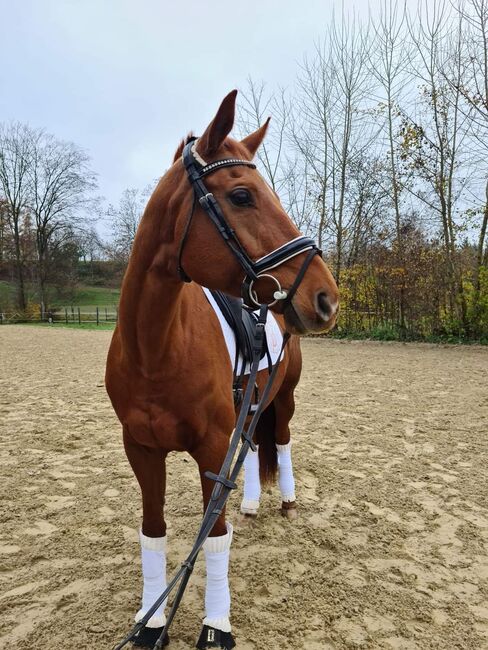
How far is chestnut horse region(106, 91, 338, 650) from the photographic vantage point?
1646 millimetres

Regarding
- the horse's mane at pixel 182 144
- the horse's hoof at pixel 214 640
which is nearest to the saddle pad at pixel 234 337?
the horse's mane at pixel 182 144

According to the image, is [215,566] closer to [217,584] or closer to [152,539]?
[217,584]

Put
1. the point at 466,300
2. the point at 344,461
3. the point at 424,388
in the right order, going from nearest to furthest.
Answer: the point at 344,461 < the point at 424,388 < the point at 466,300

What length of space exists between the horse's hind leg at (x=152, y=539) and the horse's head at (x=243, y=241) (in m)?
1.04

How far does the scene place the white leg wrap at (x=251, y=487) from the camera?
137 inches

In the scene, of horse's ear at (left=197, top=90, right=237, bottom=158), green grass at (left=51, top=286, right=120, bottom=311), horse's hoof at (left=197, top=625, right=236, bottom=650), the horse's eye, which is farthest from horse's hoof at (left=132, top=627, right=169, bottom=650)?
green grass at (left=51, top=286, right=120, bottom=311)

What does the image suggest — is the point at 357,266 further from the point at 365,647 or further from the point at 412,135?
the point at 365,647

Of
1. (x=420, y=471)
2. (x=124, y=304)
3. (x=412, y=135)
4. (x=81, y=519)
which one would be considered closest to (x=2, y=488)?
(x=81, y=519)

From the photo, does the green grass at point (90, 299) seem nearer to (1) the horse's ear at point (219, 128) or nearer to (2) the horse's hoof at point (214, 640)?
(2) the horse's hoof at point (214, 640)

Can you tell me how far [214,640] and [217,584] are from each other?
25 centimetres

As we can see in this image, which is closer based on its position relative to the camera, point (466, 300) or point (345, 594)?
point (345, 594)

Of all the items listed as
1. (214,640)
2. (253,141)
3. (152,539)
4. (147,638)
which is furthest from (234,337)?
(147,638)

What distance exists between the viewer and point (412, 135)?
14797mm

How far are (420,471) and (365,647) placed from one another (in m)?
2.59
